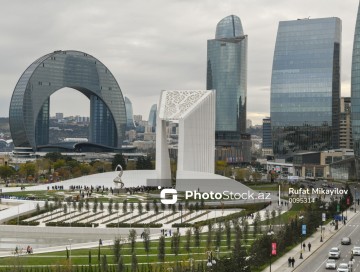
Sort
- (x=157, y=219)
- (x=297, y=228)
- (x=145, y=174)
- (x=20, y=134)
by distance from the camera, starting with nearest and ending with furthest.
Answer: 1. (x=297, y=228)
2. (x=157, y=219)
3. (x=145, y=174)
4. (x=20, y=134)

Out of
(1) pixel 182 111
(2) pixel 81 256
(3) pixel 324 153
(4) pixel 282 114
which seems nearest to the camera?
(2) pixel 81 256

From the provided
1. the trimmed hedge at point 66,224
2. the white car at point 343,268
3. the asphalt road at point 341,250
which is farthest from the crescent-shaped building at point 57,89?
the white car at point 343,268

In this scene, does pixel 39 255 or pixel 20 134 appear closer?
pixel 39 255

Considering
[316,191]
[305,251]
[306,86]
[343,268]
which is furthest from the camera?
[306,86]

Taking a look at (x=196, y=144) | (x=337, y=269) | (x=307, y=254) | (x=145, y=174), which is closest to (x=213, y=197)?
(x=196, y=144)

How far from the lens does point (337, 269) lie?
37.5 meters

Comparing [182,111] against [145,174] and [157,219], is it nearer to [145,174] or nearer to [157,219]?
[145,174]

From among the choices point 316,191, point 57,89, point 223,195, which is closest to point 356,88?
point 316,191

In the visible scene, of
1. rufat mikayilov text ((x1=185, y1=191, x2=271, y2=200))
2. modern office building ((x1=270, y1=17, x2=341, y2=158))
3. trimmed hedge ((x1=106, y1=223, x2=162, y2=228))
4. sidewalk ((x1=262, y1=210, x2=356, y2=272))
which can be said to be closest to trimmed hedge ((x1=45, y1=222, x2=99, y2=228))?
trimmed hedge ((x1=106, y1=223, x2=162, y2=228))

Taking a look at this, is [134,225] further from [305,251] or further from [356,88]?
[356,88]

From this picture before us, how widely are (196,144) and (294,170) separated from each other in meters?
64.0

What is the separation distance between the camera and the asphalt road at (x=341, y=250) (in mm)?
39525

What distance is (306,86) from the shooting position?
Result: 15488 cm

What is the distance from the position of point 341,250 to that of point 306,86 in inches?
4423
